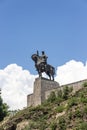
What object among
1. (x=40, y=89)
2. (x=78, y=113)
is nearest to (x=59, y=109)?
(x=78, y=113)

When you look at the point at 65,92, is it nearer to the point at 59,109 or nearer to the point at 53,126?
the point at 59,109

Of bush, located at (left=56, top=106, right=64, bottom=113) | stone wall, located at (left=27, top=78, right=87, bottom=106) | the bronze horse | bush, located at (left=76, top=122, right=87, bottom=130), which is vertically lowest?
bush, located at (left=76, top=122, right=87, bottom=130)

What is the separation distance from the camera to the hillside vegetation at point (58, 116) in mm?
30172

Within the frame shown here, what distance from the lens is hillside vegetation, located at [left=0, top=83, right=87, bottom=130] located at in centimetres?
3017

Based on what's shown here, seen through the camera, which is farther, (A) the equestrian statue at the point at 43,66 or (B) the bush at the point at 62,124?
(A) the equestrian statue at the point at 43,66

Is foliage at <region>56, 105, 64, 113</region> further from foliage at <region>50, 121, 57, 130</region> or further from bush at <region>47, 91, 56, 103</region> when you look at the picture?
bush at <region>47, 91, 56, 103</region>

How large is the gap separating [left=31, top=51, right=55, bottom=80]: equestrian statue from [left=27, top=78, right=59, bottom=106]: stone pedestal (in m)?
0.83

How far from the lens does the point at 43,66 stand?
144 ft

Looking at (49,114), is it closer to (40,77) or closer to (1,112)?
(40,77)

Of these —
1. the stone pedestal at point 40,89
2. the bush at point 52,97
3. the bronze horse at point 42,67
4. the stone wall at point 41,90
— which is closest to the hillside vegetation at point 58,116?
the bush at point 52,97

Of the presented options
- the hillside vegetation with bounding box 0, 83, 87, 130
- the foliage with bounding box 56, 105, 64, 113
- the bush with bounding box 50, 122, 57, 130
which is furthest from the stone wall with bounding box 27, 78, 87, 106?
the bush with bounding box 50, 122, 57, 130

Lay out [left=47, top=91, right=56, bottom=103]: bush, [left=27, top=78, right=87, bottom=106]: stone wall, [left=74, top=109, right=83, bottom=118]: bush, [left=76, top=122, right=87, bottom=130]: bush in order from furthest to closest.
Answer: [left=27, top=78, right=87, bottom=106]: stone wall
[left=47, top=91, right=56, bottom=103]: bush
[left=74, top=109, right=83, bottom=118]: bush
[left=76, top=122, right=87, bottom=130]: bush

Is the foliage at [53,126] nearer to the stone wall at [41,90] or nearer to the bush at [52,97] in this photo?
the bush at [52,97]

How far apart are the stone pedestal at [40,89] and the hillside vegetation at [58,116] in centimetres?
452
